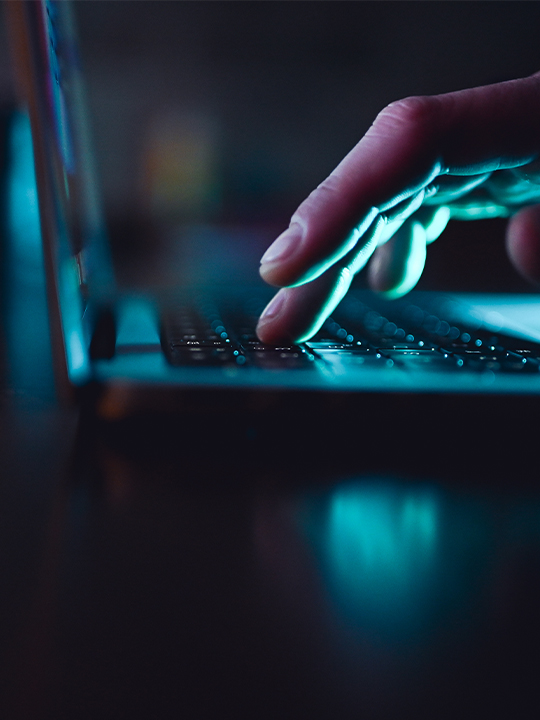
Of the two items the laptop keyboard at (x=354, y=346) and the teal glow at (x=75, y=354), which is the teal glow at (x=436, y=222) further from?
the teal glow at (x=75, y=354)

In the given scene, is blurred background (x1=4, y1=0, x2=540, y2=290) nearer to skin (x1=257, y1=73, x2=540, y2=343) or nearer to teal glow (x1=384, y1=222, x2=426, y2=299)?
teal glow (x1=384, y1=222, x2=426, y2=299)

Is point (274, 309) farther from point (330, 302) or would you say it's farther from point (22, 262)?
point (22, 262)

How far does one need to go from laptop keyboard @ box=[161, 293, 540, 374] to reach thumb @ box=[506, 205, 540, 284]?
0.12m

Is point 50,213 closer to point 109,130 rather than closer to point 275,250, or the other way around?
point 275,250

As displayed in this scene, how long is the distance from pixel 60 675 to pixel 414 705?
10 centimetres

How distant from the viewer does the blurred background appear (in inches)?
46.2

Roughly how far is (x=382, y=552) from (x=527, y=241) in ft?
1.86

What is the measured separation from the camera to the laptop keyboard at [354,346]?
0.37m

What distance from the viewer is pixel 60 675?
0.15 metres

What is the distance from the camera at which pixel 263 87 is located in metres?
1.24

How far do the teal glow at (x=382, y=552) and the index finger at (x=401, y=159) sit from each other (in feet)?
0.60

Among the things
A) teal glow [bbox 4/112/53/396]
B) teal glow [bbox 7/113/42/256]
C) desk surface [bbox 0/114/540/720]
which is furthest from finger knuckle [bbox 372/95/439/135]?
teal glow [bbox 7/113/42/256]

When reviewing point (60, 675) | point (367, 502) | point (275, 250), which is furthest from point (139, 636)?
point (275, 250)

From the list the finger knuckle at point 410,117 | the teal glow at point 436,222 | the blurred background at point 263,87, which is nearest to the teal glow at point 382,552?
the finger knuckle at point 410,117
